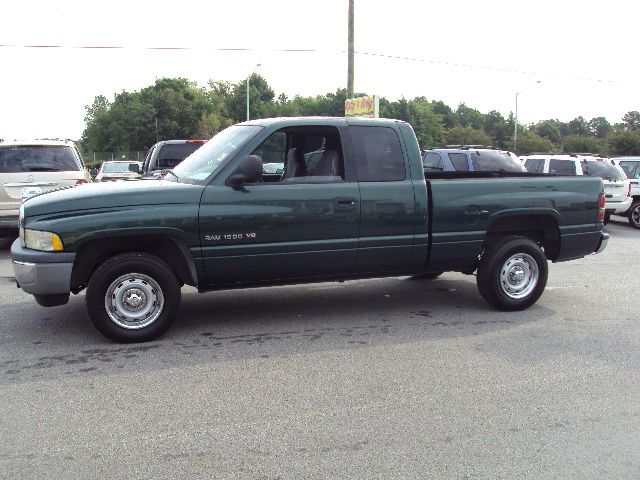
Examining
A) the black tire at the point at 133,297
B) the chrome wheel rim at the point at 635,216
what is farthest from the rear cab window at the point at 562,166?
the black tire at the point at 133,297

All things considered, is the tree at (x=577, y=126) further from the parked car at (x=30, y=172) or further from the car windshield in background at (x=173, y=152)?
the parked car at (x=30, y=172)

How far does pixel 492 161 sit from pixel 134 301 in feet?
36.3

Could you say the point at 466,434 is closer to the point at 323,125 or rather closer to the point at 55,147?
the point at 323,125

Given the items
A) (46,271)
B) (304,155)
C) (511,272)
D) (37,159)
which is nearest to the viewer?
(46,271)

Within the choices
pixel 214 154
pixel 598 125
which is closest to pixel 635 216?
pixel 214 154

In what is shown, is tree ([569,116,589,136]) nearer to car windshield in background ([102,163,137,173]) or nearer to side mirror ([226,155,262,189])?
car windshield in background ([102,163,137,173])

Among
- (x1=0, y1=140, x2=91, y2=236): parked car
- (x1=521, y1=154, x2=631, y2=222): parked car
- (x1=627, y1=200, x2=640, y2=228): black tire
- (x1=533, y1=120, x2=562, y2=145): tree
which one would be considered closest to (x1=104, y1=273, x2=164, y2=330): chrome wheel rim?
(x1=0, y1=140, x2=91, y2=236): parked car

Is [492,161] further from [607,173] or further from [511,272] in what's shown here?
[511,272]

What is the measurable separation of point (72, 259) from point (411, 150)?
11.2 ft

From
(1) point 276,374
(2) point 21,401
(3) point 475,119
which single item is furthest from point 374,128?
(3) point 475,119

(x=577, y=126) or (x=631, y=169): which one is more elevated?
(x=577, y=126)

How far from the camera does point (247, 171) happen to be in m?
5.78

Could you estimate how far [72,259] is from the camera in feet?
17.8

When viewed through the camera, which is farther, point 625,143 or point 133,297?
point 625,143
